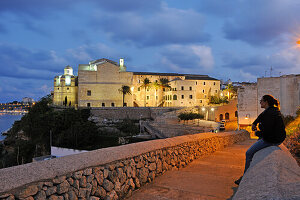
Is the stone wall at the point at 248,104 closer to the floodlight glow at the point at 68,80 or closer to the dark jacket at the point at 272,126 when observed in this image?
the dark jacket at the point at 272,126

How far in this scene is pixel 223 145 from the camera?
10539 millimetres

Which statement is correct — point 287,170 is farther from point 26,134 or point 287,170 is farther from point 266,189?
point 26,134

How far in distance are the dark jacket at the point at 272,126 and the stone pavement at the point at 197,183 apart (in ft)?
4.41

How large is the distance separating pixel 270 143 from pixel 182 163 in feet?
9.29

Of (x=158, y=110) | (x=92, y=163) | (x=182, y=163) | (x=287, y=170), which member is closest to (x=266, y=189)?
(x=287, y=170)

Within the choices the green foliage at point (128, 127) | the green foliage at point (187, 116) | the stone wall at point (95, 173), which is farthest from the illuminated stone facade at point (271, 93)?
the stone wall at point (95, 173)

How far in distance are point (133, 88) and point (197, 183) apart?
5346 cm

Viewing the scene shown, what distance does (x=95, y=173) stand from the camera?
3.65 metres

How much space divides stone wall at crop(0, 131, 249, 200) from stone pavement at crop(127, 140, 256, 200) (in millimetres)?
241

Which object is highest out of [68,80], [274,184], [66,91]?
[68,80]

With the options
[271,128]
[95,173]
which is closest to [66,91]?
[95,173]

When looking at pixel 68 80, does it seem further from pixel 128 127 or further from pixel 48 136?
pixel 128 127

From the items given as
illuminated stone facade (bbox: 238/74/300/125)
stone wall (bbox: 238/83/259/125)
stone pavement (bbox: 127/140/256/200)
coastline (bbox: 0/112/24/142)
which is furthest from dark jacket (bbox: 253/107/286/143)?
coastline (bbox: 0/112/24/142)

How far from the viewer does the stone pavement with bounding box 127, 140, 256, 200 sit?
4.28 metres
